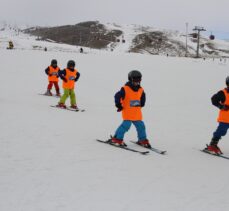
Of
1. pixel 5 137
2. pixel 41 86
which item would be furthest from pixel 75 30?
pixel 5 137

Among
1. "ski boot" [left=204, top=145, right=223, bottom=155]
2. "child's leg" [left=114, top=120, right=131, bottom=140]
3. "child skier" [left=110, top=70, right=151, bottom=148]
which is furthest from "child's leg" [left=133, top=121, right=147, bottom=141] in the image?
"ski boot" [left=204, top=145, right=223, bottom=155]

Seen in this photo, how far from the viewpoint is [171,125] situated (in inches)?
474

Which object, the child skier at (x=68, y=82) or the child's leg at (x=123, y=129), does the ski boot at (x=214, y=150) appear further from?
the child skier at (x=68, y=82)

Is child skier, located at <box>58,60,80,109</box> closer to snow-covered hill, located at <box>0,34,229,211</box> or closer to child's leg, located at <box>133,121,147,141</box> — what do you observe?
snow-covered hill, located at <box>0,34,229,211</box>

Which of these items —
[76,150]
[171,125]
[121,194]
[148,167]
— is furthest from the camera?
[171,125]

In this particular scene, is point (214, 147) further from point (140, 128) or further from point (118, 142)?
point (118, 142)

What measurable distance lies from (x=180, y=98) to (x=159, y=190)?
1566cm

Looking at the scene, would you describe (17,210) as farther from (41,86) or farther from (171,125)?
(41,86)

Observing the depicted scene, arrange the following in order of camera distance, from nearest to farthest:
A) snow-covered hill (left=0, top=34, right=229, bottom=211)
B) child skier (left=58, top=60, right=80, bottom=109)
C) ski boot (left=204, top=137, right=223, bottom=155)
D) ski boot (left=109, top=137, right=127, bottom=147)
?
snow-covered hill (left=0, top=34, right=229, bottom=211), ski boot (left=109, top=137, right=127, bottom=147), ski boot (left=204, top=137, right=223, bottom=155), child skier (left=58, top=60, right=80, bottom=109)

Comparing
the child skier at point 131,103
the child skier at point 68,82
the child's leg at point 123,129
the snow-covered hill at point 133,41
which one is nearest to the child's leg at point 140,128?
the child skier at point 131,103

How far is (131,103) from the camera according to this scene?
7672mm

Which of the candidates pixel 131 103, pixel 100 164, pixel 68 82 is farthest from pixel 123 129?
pixel 68 82

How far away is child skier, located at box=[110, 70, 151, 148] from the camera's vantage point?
24.5 ft

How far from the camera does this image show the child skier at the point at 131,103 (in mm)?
7480
